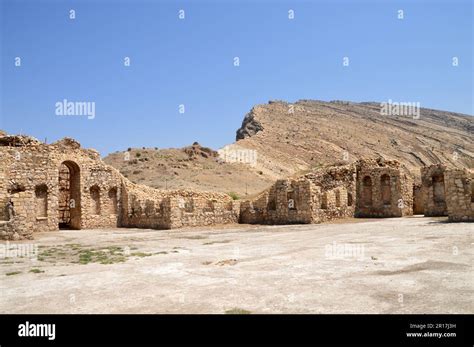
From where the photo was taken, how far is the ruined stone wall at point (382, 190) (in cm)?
2719

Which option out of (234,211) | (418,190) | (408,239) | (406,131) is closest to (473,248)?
(408,239)

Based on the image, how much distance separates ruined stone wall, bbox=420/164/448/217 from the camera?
82.8ft

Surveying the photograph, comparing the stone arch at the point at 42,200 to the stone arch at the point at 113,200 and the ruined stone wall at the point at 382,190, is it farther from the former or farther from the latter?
the ruined stone wall at the point at 382,190

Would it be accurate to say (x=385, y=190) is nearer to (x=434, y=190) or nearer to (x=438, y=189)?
(x=434, y=190)

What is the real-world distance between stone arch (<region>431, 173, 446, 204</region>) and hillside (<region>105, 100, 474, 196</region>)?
607 inches

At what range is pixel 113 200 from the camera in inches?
1027

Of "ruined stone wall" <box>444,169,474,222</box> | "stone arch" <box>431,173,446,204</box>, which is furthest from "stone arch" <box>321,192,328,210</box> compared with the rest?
"ruined stone wall" <box>444,169,474,222</box>

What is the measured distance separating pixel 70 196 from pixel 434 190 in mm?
21136

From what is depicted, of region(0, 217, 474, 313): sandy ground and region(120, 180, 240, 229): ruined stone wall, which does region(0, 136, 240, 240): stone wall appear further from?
region(0, 217, 474, 313): sandy ground

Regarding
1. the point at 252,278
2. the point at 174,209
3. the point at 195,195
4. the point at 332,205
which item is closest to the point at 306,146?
the point at 332,205

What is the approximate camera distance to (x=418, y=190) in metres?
29.1
